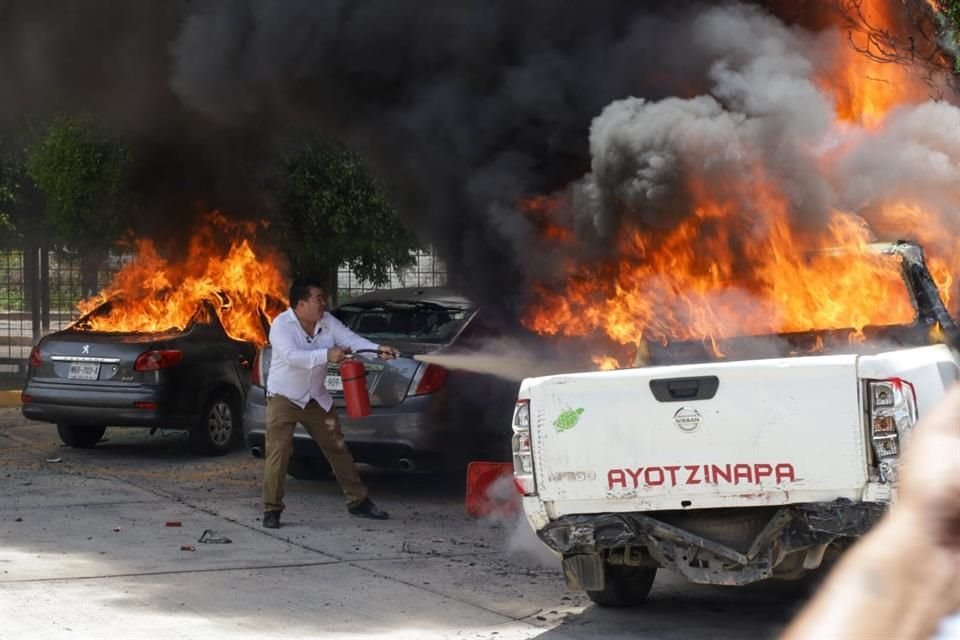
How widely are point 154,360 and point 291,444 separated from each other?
9.99 ft

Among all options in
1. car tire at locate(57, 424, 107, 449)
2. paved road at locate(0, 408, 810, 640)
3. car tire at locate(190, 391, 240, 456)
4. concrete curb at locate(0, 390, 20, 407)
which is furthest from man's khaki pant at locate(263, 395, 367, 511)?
concrete curb at locate(0, 390, 20, 407)

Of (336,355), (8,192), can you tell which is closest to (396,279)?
(8,192)

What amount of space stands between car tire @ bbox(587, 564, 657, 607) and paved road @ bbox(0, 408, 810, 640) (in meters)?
0.07

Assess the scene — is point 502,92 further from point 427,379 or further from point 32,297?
point 32,297

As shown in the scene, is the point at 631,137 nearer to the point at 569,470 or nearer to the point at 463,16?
the point at 463,16

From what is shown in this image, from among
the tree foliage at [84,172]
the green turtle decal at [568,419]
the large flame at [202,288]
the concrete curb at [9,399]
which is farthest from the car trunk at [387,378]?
the concrete curb at [9,399]

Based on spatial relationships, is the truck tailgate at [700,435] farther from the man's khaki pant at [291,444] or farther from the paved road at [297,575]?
the man's khaki pant at [291,444]

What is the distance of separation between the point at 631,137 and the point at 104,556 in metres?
3.76

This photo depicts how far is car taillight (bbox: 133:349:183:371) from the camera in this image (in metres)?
12.2

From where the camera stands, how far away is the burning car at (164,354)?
482 inches

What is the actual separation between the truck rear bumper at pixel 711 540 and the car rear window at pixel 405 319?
13.3 feet

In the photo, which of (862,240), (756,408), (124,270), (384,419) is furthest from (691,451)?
(124,270)

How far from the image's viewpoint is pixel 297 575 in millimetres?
7996

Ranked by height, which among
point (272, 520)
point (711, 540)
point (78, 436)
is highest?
point (78, 436)
